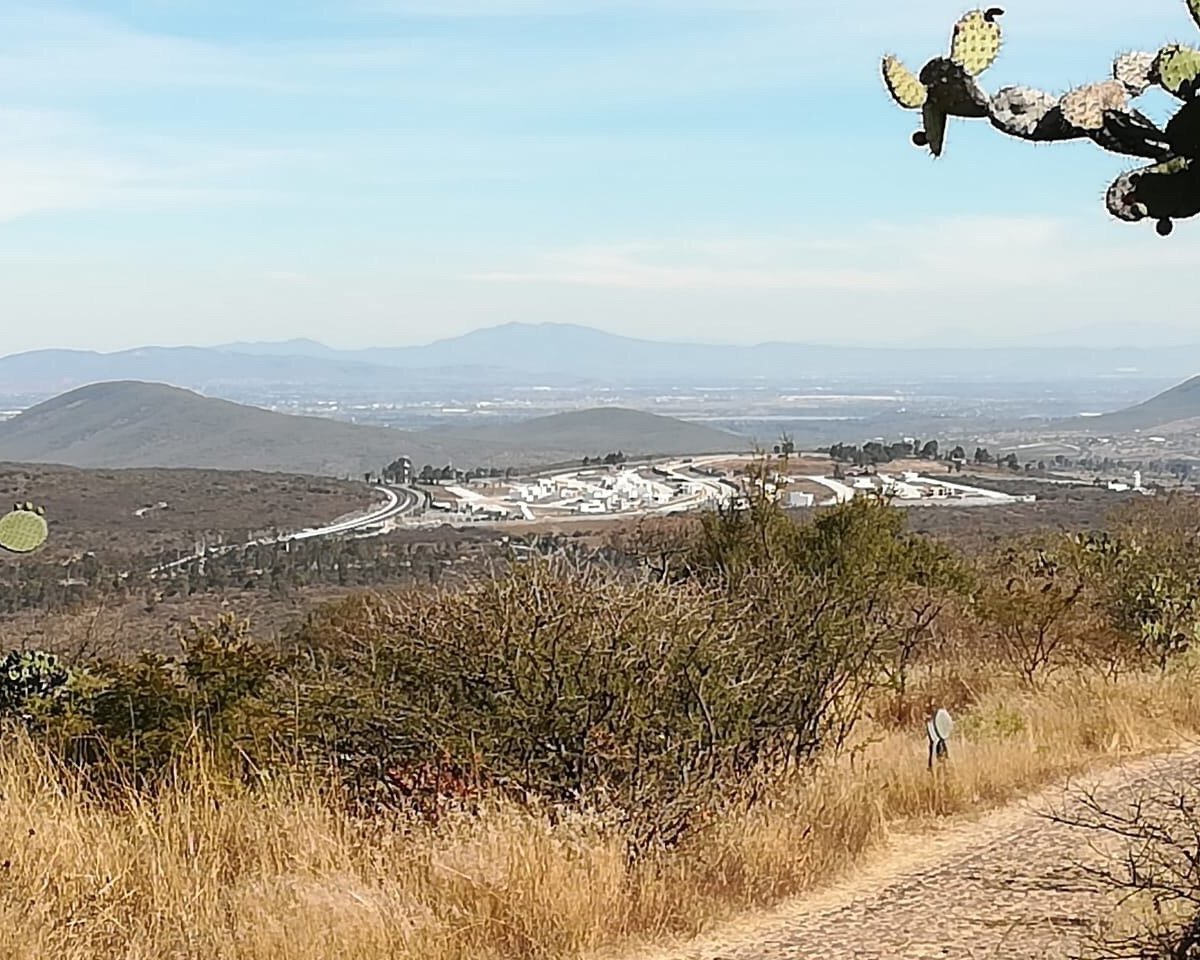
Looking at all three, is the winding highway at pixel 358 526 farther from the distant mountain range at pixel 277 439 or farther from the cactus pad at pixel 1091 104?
the distant mountain range at pixel 277 439

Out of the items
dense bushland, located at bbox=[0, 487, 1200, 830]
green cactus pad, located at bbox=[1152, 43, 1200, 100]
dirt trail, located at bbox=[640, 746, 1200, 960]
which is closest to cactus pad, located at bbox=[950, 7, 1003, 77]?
green cactus pad, located at bbox=[1152, 43, 1200, 100]

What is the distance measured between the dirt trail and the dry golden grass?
18 cm

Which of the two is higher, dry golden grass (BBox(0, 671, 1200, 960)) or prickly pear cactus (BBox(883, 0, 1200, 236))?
prickly pear cactus (BBox(883, 0, 1200, 236))

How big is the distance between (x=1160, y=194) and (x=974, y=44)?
0.60 meters

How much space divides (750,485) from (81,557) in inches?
1038

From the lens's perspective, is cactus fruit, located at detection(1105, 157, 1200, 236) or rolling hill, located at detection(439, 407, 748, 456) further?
rolling hill, located at detection(439, 407, 748, 456)

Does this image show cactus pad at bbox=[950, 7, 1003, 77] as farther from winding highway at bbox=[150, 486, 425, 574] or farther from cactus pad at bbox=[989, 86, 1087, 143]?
winding highway at bbox=[150, 486, 425, 574]

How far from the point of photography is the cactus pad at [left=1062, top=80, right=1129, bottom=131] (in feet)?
12.3

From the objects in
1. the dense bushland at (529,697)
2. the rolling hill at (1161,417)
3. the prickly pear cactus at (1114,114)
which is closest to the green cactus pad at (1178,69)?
the prickly pear cactus at (1114,114)

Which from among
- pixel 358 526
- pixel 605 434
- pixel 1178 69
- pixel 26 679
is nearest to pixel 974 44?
pixel 1178 69

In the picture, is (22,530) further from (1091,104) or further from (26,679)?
(1091,104)

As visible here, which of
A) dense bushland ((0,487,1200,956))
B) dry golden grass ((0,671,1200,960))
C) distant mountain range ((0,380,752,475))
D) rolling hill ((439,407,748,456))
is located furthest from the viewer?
rolling hill ((439,407,748,456))

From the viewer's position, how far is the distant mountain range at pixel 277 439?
123750mm

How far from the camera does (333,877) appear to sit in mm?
5547
